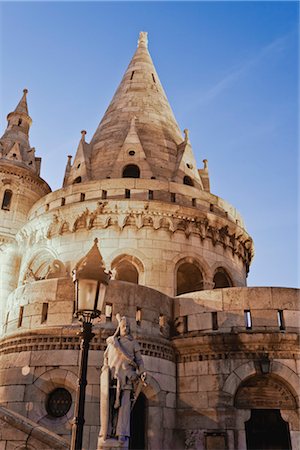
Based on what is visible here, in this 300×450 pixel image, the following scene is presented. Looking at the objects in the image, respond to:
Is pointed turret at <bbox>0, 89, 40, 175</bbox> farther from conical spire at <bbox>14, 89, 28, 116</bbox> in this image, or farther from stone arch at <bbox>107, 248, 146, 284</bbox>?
stone arch at <bbox>107, 248, 146, 284</bbox>

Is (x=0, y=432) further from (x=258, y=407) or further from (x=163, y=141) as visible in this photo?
(x=163, y=141)

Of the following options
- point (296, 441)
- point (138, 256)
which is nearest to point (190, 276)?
point (138, 256)

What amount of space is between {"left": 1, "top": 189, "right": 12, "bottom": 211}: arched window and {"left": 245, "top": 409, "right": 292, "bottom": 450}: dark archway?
51.9ft

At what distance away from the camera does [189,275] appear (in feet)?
58.5

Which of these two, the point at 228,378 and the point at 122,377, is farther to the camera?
the point at 228,378

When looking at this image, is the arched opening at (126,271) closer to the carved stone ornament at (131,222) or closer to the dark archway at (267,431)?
the carved stone ornament at (131,222)

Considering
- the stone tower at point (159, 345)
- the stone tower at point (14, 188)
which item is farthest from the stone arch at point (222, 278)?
the stone tower at point (14, 188)

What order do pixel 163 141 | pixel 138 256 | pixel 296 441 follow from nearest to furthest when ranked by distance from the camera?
pixel 296 441
pixel 138 256
pixel 163 141

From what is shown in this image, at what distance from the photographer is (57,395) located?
11.3 meters

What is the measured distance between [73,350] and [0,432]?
2794mm

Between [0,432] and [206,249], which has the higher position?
[206,249]

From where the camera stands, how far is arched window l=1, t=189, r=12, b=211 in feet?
74.1

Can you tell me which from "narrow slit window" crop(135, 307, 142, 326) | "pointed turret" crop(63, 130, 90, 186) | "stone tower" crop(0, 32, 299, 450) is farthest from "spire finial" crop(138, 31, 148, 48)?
"narrow slit window" crop(135, 307, 142, 326)

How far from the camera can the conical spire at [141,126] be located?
67.5 feet
